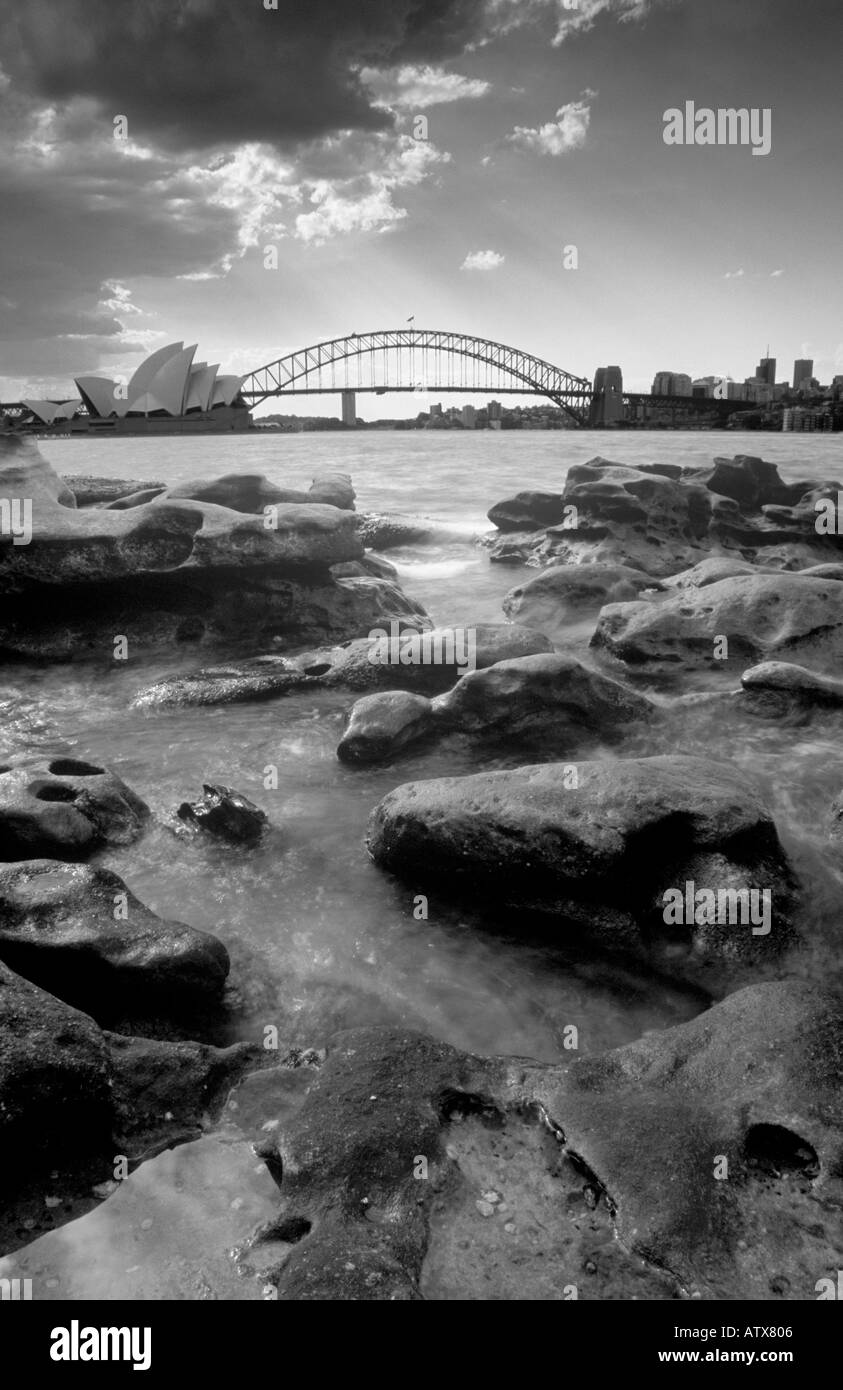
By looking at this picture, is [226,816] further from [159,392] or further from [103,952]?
[159,392]

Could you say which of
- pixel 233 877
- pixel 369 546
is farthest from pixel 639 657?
pixel 369 546

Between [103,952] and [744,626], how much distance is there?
10.1 m

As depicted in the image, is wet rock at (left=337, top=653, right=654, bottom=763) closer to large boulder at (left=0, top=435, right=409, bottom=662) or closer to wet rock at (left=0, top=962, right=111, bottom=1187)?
large boulder at (left=0, top=435, right=409, bottom=662)

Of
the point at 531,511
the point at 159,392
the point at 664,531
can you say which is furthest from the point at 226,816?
the point at 159,392

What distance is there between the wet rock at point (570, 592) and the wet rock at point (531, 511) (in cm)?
1101

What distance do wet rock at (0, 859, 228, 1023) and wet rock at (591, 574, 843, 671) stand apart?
878 cm

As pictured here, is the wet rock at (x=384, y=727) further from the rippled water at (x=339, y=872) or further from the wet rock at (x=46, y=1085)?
the wet rock at (x=46, y=1085)

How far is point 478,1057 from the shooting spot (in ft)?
14.5

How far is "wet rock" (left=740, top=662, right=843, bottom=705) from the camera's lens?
10344 millimetres

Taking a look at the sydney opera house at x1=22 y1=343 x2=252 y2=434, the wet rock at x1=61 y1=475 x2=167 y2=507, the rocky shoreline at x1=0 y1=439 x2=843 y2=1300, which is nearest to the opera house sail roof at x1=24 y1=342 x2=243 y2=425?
the sydney opera house at x1=22 y1=343 x2=252 y2=434

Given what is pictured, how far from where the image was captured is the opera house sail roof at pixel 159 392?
76.7 m

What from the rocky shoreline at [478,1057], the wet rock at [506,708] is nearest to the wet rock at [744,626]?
the rocky shoreline at [478,1057]

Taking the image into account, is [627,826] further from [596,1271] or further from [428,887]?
[596,1271]
